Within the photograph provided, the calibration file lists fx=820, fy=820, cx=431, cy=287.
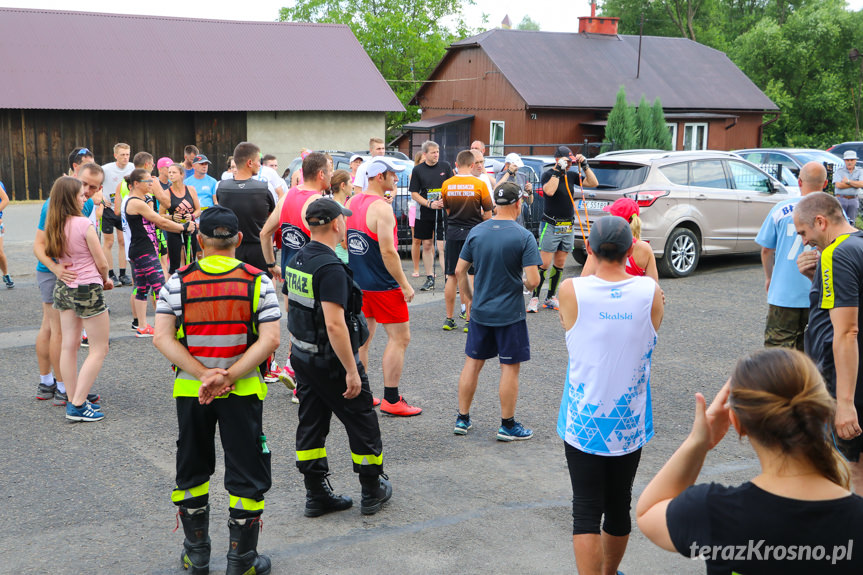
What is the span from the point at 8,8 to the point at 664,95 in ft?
85.5

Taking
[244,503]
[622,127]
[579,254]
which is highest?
[622,127]

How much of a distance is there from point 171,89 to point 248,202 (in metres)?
22.2

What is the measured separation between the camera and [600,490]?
3.71m

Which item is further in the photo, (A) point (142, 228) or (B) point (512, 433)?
(A) point (142, 228)

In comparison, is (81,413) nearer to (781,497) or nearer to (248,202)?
(248,202)

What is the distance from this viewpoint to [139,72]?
1095 inches

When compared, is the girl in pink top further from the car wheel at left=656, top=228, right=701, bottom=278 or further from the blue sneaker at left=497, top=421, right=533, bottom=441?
the car wheel at left=656, top=228, right=701, bottom=278

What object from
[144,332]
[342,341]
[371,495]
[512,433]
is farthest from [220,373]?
[144,332]

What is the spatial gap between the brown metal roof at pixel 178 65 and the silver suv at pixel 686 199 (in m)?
19.1

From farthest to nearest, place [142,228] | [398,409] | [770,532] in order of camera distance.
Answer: [142,228] < [398,409] < [770,532]

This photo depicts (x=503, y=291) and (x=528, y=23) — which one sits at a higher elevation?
(x=528, y=23)

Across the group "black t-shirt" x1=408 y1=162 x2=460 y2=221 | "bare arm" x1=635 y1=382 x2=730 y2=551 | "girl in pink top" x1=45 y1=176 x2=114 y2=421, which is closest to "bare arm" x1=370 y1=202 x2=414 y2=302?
"girl in pink top" x1=45 y1=176 x2=114 y2=421

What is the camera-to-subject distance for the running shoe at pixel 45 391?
698cm

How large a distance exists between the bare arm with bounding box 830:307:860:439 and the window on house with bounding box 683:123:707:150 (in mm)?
33936
